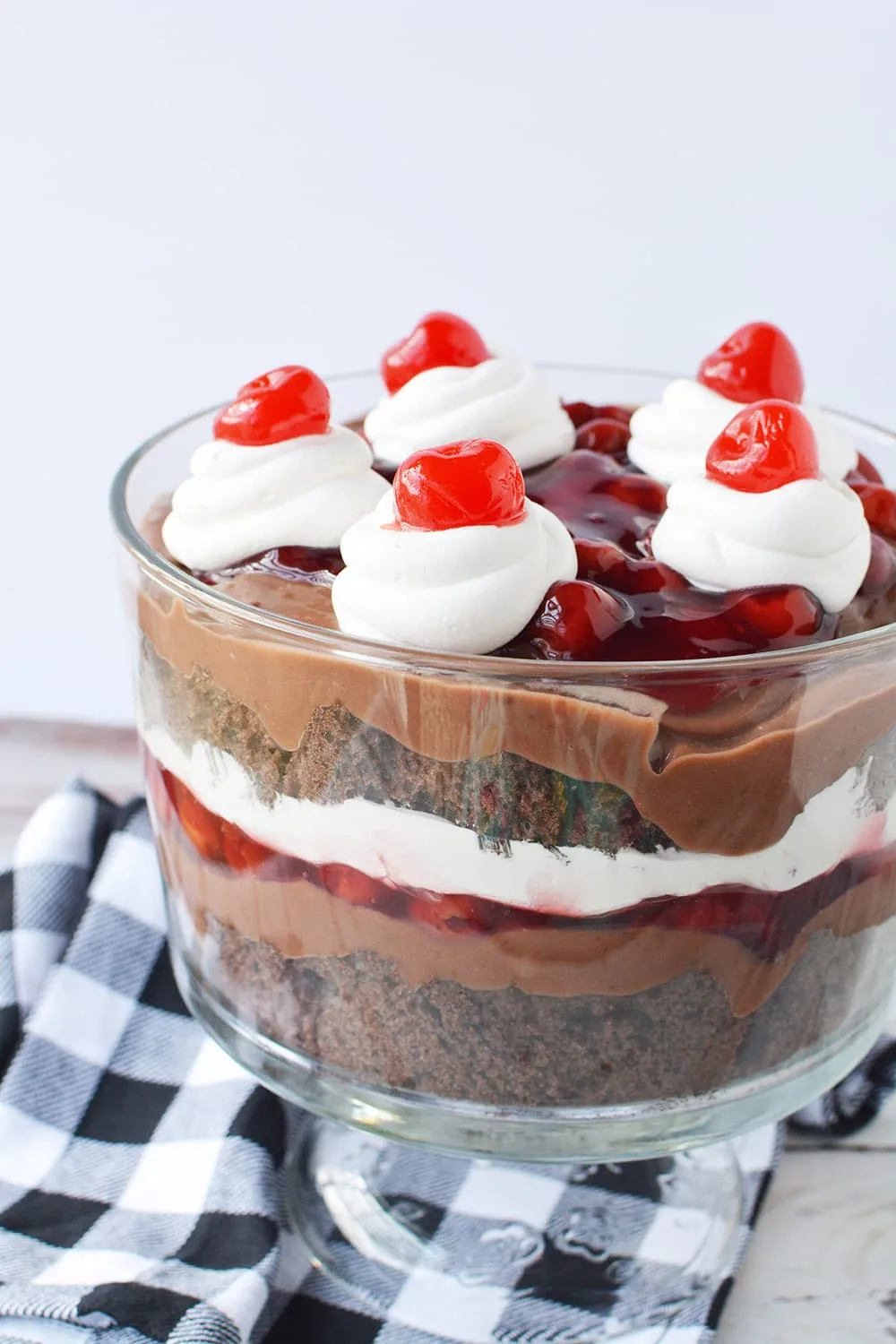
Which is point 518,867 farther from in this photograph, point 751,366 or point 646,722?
point 751,366

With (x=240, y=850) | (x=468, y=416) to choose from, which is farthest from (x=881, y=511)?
(x=240, y=850)

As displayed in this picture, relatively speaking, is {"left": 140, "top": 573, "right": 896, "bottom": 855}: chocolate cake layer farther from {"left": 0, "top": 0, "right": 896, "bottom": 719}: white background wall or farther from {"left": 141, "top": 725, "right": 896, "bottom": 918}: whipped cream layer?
{"left": 0, "top": 0, "right": 896, "bottom": 719}: white background wall

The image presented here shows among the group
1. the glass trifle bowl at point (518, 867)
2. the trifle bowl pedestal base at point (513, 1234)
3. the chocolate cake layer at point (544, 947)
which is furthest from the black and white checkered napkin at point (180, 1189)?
the chocolate cake layer at point (544, 947)

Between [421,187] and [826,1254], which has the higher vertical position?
[421,187]

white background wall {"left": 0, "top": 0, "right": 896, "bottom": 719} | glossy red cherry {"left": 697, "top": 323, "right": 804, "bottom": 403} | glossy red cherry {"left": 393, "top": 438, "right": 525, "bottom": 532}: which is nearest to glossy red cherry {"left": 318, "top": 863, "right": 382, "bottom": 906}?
glossy red cherry {"left": 393, "top": 438, "right": 525, "bottom": 532}

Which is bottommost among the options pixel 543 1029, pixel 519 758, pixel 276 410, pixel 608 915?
pixel 543 1029

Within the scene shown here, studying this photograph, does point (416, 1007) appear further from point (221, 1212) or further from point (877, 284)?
point (877, 284)
